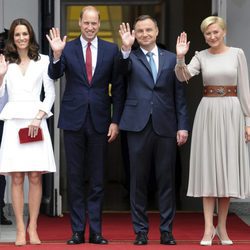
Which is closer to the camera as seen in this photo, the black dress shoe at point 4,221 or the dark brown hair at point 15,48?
the dark brown hair at point 15,48

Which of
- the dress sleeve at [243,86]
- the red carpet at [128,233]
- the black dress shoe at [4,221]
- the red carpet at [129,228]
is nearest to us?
the red carpet at [128,233]

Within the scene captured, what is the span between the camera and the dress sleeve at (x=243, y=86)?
282 inches

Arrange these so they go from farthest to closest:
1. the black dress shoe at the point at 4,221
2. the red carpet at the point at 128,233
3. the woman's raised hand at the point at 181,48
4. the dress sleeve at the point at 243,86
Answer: the black dress shoe at the point at 4,221 < the dress sleeve at the point at 243,86 < the red carpet at the point at 128,233 < the woman's raised hand at the point at 181,48

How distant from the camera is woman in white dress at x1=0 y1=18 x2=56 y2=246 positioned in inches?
281

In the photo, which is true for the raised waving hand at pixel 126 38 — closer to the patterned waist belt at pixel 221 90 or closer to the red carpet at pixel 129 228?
the patterned waist belt at pixel 221 90

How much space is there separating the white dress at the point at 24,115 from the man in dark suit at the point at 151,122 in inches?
26.0

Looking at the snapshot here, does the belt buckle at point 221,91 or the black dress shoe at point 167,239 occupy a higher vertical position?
the belt buckle at point 221,91

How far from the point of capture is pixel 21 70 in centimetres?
723

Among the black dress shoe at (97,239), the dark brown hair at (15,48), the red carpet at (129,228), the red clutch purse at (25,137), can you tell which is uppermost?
the dark brown hair at (15,48)

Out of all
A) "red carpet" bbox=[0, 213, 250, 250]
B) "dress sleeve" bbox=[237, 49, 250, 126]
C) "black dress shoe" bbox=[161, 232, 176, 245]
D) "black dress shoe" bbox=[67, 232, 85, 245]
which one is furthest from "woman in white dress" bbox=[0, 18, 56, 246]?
"dress sleeve" bbox=[237, 49, 250, 126]

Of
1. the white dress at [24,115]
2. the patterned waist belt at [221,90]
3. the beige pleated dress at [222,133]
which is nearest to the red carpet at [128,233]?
the beige pleated dress at [222,133]

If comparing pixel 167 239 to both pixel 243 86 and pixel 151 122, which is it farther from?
pixel 243 86

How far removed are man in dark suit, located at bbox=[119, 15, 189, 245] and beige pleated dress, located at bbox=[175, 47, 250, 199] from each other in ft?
0.61

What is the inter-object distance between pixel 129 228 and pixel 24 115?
74.7 inches
